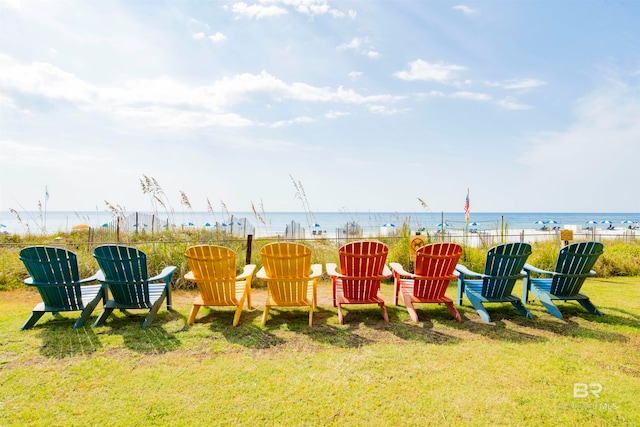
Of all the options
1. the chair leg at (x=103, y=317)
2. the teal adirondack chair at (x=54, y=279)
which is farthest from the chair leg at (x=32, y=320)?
the chair leg at (x=103, y=317)

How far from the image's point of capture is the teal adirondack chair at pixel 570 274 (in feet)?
15.2

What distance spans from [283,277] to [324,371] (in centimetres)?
150

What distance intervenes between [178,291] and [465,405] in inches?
202

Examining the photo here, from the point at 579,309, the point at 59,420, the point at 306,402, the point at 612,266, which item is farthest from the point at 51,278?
the point at 612,266

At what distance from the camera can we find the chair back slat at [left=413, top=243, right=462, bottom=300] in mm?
4473

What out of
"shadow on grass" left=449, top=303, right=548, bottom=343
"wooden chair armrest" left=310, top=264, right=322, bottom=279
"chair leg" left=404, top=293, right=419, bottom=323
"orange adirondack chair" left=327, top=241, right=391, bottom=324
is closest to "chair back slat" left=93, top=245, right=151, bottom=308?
"wooden chair armrest" left=310, top=264, right=322, bottom=279

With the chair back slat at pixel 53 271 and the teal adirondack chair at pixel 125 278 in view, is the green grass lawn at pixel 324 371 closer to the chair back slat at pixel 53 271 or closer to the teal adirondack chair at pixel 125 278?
the teal adirondack chair at pixel 125 278

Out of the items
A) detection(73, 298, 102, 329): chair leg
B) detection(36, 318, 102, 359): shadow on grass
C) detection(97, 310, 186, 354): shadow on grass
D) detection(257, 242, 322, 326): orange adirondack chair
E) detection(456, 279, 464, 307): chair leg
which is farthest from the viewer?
detection(456, 279, 464, 307): chair leg

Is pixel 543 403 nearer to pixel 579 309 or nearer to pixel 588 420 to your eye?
pixel 588 420

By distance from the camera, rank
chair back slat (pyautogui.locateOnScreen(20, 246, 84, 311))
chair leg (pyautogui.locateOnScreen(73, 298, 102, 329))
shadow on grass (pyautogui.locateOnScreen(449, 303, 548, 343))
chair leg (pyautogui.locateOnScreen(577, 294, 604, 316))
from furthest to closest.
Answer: chair leg (pyautogui.locateOnScreen(577, 294, 604, 316)), chair leg (pyautogui.locateOnScreen(73, 298, 102, 329)), chair back slat (pyautogui.locateOnScreen(20, 246, 84, 311)), shadow on grass (pyautogui.locateOnScreen(449, 303, 548, 343))

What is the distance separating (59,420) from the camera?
234 centimetres

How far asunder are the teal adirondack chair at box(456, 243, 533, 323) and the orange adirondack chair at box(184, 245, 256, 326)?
9.59 ft

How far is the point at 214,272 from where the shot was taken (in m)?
4.34

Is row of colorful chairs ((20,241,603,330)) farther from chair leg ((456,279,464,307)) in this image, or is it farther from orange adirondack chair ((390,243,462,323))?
chair leg ((456,279,464,307))
